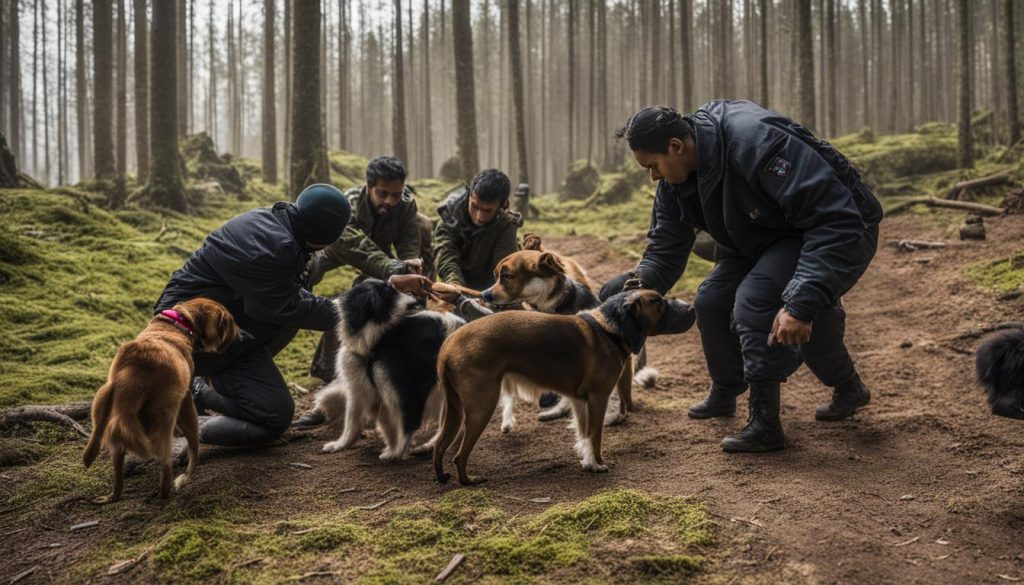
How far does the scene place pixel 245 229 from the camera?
199 inches

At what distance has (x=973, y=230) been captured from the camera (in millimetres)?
10234

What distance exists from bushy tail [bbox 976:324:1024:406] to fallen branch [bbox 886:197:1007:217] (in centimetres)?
949

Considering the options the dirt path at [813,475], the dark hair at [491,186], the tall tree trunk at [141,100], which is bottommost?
the dirt path at [813,475]

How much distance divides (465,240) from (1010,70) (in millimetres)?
15277

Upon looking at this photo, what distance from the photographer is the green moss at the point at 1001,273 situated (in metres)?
7.57

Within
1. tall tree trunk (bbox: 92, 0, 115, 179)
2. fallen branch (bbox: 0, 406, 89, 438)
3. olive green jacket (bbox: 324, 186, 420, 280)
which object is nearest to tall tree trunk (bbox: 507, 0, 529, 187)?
tall tree trunk (bbox: 92, 0, 115, 179)

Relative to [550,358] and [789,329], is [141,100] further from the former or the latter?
[789,329]

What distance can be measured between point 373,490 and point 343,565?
126cm

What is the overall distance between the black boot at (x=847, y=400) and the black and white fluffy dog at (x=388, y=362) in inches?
122

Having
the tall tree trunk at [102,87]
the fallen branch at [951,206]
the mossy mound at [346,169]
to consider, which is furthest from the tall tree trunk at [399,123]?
the fallen branch at [951,206]

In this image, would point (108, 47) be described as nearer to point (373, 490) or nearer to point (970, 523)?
point (373, 490)

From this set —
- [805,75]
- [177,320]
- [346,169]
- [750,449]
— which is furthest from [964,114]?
[346,169]

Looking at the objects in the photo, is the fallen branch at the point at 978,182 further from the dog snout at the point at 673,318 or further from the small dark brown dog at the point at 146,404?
the small dark brown dog at the point at 146,404

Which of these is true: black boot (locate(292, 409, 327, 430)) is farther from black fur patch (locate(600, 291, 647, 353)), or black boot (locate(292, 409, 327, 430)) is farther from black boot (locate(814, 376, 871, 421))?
black boot (locate(814, 376, 871, 421))
